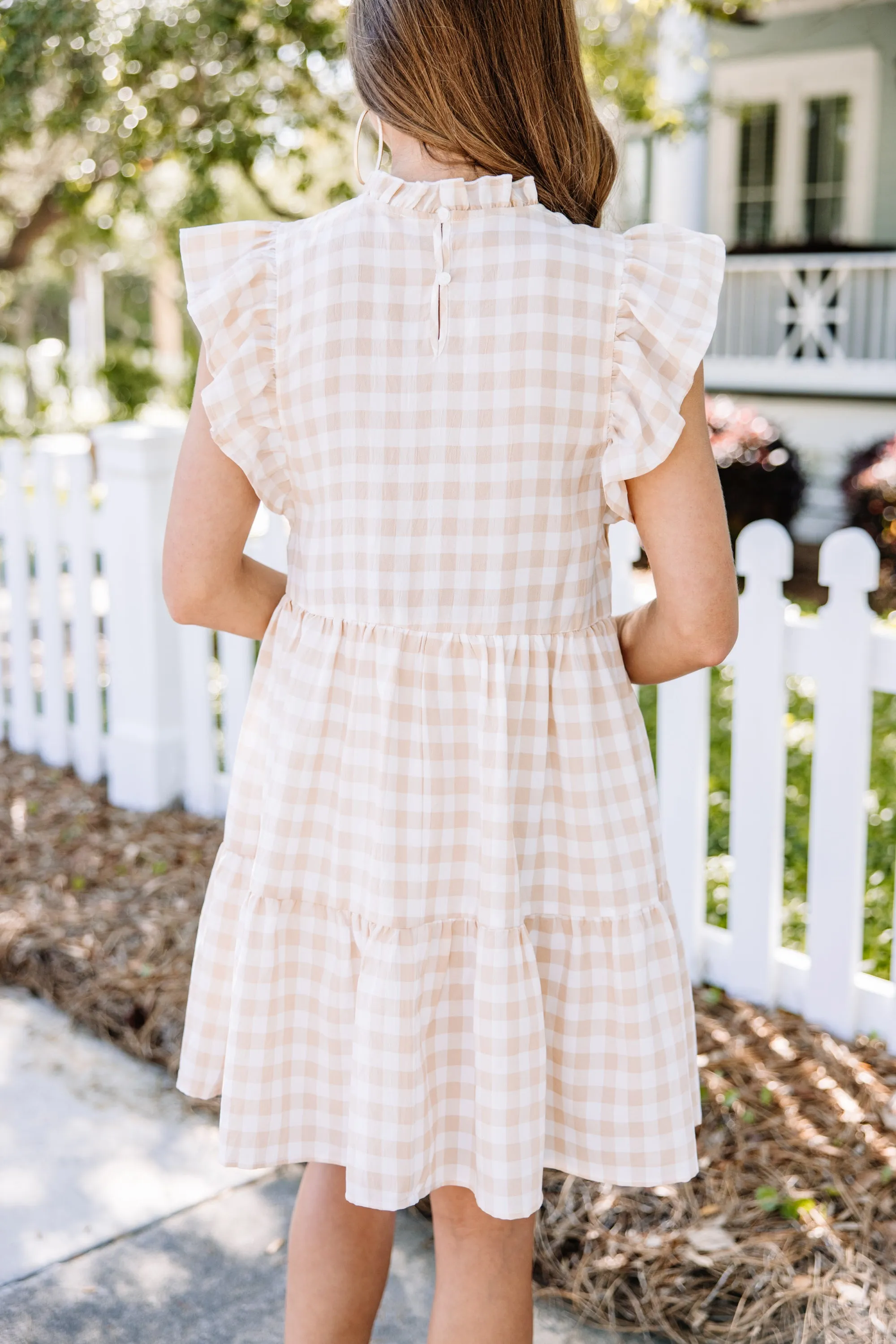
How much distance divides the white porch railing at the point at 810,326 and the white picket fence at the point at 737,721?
7.11 metres

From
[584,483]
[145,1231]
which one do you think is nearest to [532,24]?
[584,483]

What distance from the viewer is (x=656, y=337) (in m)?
1.39

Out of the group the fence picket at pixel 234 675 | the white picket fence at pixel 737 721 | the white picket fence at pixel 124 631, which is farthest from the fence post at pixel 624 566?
the fence picket at pixel 234 675

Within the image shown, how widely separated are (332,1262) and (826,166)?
12.2 meters

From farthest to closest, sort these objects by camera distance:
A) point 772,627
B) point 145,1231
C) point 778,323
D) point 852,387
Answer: point 778,323 → point 852,387 → point 772,627 → point 145,1231

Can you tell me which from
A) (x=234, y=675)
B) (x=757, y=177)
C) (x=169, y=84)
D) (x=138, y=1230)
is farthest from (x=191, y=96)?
(x=757, y=177)

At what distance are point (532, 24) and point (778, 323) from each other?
35.0 feet

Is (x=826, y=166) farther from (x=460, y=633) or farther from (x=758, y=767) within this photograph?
(x=460, y=633)

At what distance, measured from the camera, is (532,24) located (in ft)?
4.61

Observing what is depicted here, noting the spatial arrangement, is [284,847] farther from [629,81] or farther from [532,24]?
[629,81]

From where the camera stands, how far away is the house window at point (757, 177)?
40.2 feet

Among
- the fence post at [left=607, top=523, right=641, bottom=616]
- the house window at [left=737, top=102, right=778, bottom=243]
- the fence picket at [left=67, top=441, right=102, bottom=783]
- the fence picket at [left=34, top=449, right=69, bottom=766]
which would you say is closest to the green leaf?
the fence post at [left=607, top=523, right=641, bottom=616]

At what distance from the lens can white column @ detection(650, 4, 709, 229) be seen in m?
6.88

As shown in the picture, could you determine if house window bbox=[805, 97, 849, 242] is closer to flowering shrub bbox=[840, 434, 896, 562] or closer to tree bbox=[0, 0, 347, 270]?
flowering shrub bbox=[840, 434, 896, 562]
